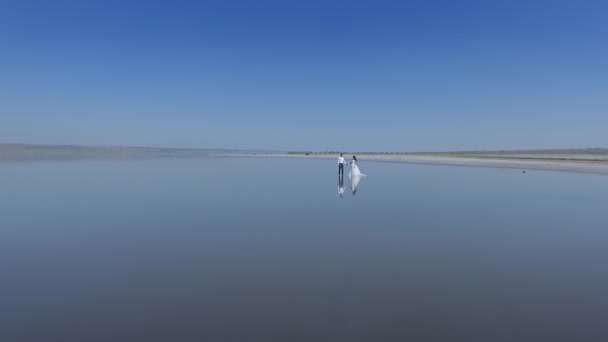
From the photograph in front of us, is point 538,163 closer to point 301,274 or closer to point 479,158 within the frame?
point 479,158

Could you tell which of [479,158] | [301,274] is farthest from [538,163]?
[301,274]

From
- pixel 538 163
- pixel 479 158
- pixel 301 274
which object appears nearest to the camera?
pixel 301 274

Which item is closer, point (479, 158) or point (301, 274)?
point (301, 274)

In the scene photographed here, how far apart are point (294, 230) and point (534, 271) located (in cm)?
459

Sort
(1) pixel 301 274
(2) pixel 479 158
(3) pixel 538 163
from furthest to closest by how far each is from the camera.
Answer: (2) pixel 479 158 → (3) pixel 538 163 → (1) pixel 301 274

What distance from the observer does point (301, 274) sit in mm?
5672

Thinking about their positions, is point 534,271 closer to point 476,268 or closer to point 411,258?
point 476,268

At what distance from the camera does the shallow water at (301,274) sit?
411 cm

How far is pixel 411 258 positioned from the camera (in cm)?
654

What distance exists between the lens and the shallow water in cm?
411

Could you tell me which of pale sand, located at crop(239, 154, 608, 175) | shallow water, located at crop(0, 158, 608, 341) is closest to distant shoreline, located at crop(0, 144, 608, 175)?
pale sand, located at crop(239, 154, 608, 175)

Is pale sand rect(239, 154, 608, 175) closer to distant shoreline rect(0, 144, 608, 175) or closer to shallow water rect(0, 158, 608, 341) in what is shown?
distant shoreline rect(0, 144, 608, 175)

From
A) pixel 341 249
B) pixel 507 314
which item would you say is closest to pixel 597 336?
pixel 507 314

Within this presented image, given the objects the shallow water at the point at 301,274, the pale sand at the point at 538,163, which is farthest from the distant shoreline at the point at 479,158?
the shallow water at the point at 301,274
